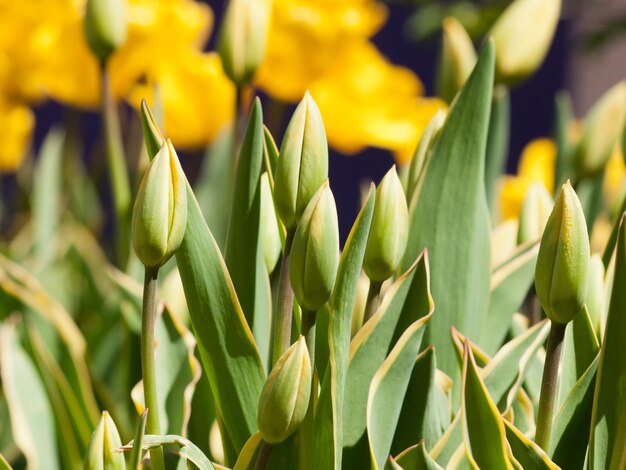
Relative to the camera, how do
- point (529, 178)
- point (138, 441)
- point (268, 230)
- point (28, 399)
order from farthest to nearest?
point (529, 178), point (28, 399), point (268, 230), point (138, 441)

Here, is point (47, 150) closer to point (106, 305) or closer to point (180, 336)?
Result: point (106, 305)

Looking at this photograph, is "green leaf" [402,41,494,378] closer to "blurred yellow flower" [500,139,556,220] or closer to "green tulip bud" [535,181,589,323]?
"green tulip bud" [535,181,589,323]

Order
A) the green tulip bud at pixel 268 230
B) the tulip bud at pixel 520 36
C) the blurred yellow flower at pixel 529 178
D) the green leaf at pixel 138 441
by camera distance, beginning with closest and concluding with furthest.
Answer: the green leaf at pixel 138 441 < the green tulip bud at pixel 268 230 < the tulip bud at pixel 520 36 < the blurred yellow flower at pixel 529 178

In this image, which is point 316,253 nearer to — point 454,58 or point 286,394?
point 286,394

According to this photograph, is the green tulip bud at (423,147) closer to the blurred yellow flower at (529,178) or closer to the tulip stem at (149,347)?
the tulip stem at (149,347)

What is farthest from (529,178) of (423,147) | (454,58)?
(423,147)

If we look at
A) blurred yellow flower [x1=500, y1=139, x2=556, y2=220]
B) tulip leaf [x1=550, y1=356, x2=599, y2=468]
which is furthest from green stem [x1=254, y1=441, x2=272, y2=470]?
blurred yellow flower [x1=500, y1=139, x2=556, y2=220]

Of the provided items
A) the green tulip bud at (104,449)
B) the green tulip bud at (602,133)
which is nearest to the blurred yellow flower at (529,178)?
the green tulip bud at (602,133)

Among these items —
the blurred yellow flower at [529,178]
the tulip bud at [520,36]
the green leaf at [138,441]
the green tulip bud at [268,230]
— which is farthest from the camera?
the blurred yellow flower at [529,178]
